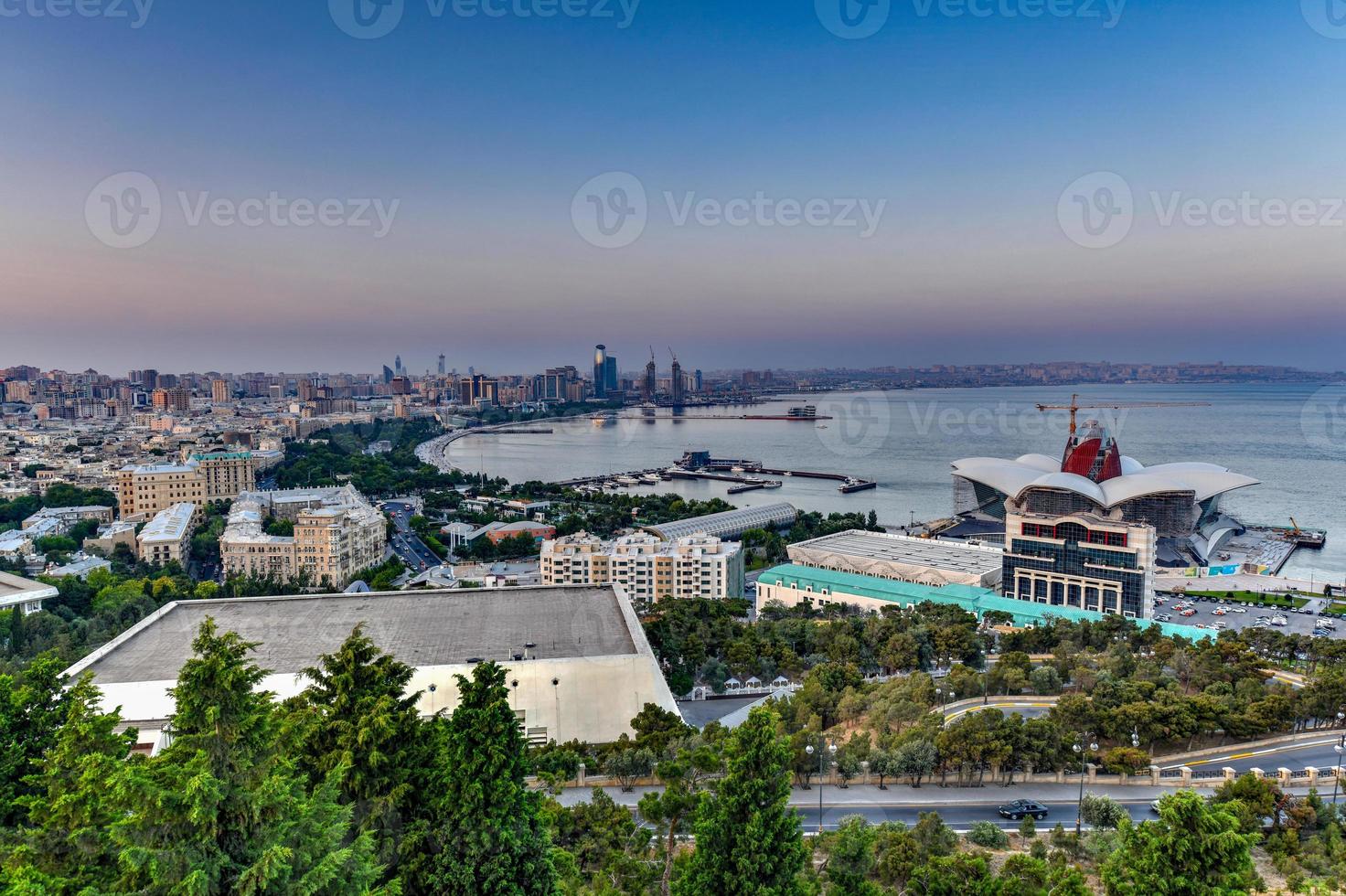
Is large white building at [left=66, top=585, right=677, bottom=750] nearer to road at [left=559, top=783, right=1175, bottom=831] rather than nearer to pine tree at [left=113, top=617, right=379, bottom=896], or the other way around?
road at [left=559, top=783, right=1175, bottom=831]

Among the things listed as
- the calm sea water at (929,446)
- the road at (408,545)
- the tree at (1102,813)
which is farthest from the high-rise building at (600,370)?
the tree at (1102,813)

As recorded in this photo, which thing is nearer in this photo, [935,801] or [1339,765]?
[935,801]

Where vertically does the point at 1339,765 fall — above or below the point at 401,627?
below

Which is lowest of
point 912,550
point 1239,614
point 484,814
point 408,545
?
point 408,545

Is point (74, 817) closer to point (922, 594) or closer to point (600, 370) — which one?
point (922, 594)

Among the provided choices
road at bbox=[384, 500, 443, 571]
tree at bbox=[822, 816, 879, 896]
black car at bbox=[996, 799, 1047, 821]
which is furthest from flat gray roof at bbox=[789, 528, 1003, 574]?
tree at bbox=[822, 816, 879, 896]

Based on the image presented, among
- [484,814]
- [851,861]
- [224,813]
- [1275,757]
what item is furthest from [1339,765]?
[224,813]
